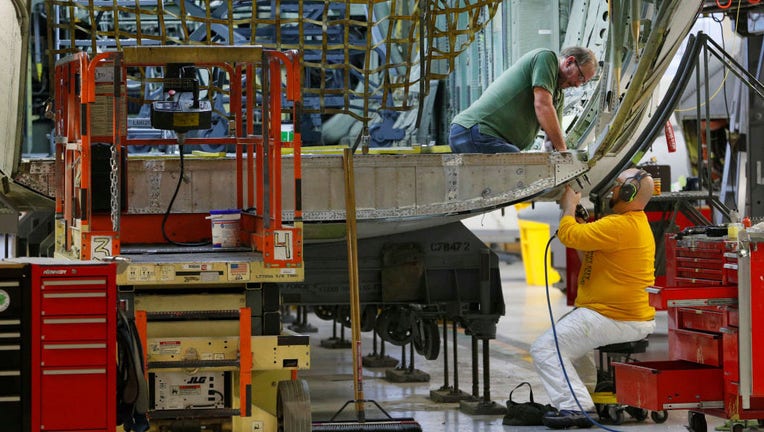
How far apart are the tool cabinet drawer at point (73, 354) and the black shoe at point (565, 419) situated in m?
3.68

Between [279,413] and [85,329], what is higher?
[85,329]

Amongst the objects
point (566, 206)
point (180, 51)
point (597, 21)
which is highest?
point (597, 21)

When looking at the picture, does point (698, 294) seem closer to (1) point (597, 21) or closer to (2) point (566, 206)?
(2) point (566, 206)

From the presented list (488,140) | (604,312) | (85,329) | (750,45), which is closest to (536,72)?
(488,140)

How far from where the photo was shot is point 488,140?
9.38m

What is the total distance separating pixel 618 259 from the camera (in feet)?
27.5

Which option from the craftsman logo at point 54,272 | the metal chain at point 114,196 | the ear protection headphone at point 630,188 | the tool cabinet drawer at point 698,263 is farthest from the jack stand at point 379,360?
the craftsman logo at point 54,272

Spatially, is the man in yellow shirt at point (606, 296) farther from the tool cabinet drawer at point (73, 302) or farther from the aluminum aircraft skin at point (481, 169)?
the tool cabinet drawer at point (73, 302)

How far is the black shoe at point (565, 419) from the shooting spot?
8.22m

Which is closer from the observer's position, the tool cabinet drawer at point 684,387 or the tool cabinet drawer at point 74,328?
the tool cabinet drawer at point 74,328

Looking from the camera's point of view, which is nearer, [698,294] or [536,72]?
[698,294]

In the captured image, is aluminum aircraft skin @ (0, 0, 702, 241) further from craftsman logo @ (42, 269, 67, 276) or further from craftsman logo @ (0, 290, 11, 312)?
craftsman logo @ (0, 290, 11, 312)

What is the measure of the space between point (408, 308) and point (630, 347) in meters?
2.25

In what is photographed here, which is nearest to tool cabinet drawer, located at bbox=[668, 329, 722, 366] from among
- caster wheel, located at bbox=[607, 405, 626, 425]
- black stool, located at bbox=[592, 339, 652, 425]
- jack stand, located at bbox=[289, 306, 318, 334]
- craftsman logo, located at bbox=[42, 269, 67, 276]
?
black stool, located at bbox=[592, 339, 652, 425]
